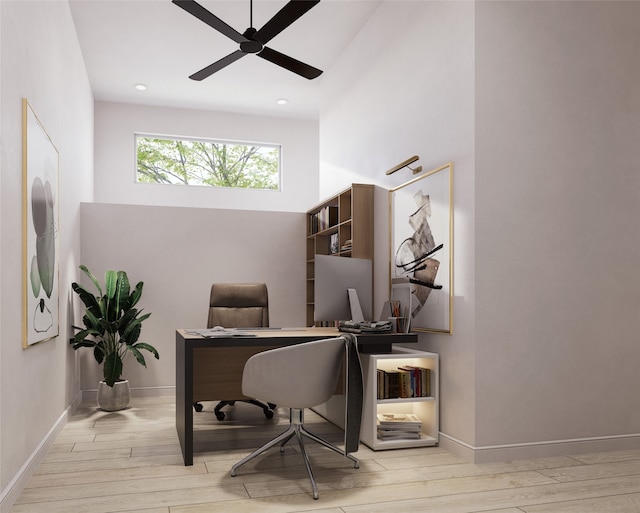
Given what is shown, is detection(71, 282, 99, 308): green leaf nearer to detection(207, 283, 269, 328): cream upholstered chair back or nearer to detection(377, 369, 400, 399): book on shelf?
detection(207, 283, 269, 328): cream upholstered chair back

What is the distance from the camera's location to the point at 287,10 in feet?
11.2

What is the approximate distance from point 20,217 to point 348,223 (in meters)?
2.69

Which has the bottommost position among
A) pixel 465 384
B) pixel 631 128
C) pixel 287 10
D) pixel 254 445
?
pixel 254 445

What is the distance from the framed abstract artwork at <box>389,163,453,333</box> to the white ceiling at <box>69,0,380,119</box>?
187cm

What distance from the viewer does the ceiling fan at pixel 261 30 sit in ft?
11.0

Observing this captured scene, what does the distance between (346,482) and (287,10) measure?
8.93ft

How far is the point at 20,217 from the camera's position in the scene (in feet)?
9.30

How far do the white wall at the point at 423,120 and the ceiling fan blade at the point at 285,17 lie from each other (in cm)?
93

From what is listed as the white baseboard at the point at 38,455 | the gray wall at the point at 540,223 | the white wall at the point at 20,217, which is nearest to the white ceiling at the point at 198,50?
the white wall at the point at 20,217

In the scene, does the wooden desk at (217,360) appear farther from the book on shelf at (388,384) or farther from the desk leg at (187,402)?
the book on shelf at (388,384)

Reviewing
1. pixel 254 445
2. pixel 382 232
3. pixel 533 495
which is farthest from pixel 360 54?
pixel 533 495

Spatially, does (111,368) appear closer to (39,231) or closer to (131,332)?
(131,332)

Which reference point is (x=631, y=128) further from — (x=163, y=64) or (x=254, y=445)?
(x=163, y=64)

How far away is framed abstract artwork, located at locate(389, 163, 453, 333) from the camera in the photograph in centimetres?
360
